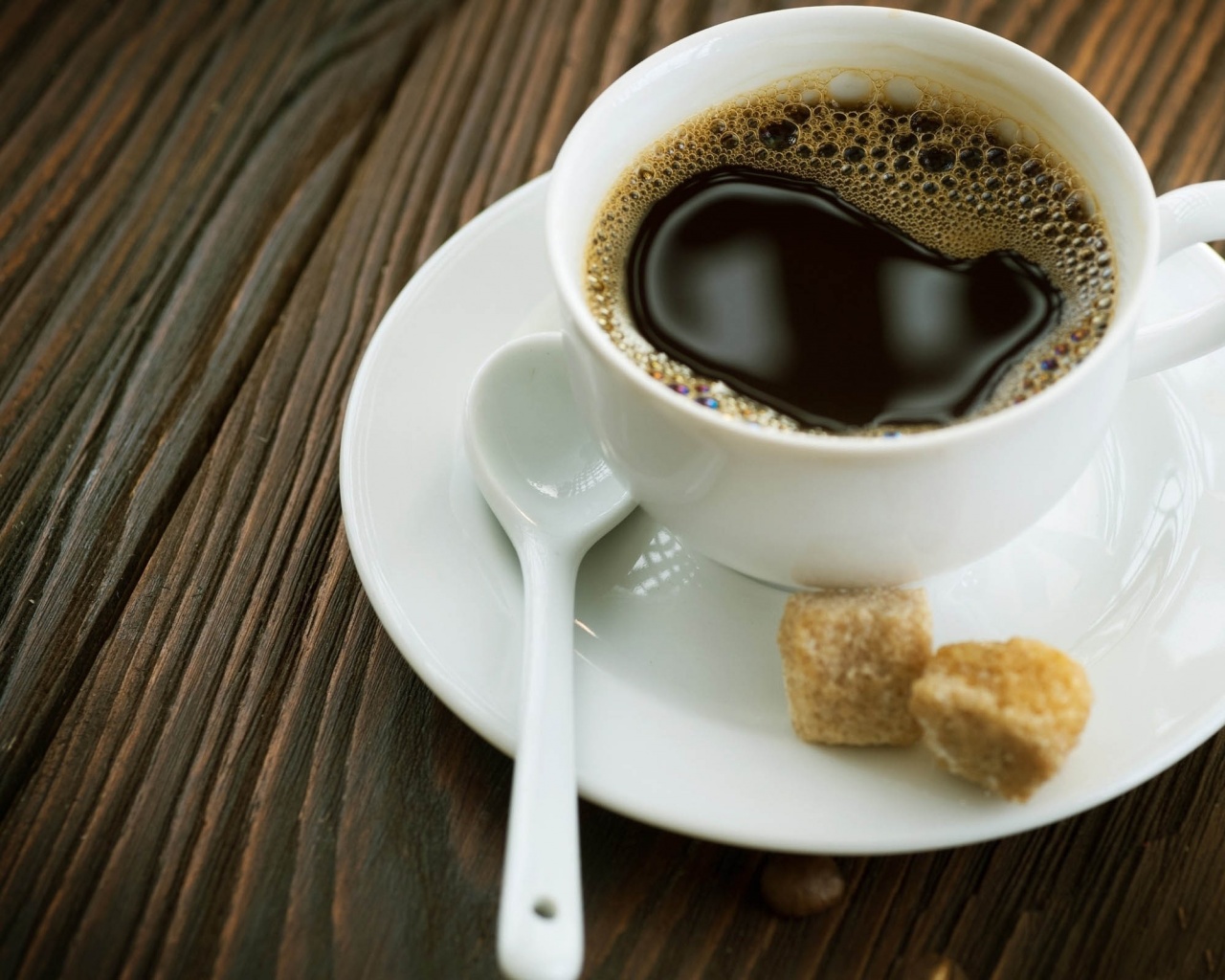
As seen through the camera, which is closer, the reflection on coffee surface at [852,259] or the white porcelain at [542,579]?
the white porcelain at [542,579]

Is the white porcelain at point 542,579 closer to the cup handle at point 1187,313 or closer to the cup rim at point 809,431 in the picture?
the cup rim at point 809,431

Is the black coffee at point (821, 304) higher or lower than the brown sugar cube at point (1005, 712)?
higher

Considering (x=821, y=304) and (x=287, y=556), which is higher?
(x=821, y=304)

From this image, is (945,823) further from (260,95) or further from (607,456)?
(260,95)

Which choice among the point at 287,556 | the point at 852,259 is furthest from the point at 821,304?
the point at 287,556

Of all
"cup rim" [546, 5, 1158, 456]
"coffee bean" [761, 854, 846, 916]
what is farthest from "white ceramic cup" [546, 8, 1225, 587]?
"coffee bean" [761, 854, 846, 916]

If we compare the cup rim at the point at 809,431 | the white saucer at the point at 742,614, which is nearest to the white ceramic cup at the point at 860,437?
the cup rim at the point at 809,431

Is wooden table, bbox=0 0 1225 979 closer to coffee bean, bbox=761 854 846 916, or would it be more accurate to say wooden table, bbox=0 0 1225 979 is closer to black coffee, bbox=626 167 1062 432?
coffee bean, bbox=761 854 846 916

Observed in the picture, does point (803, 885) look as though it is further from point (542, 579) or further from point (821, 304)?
point (821, 304)

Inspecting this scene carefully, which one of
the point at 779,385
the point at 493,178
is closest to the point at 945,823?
the point at 779,385
